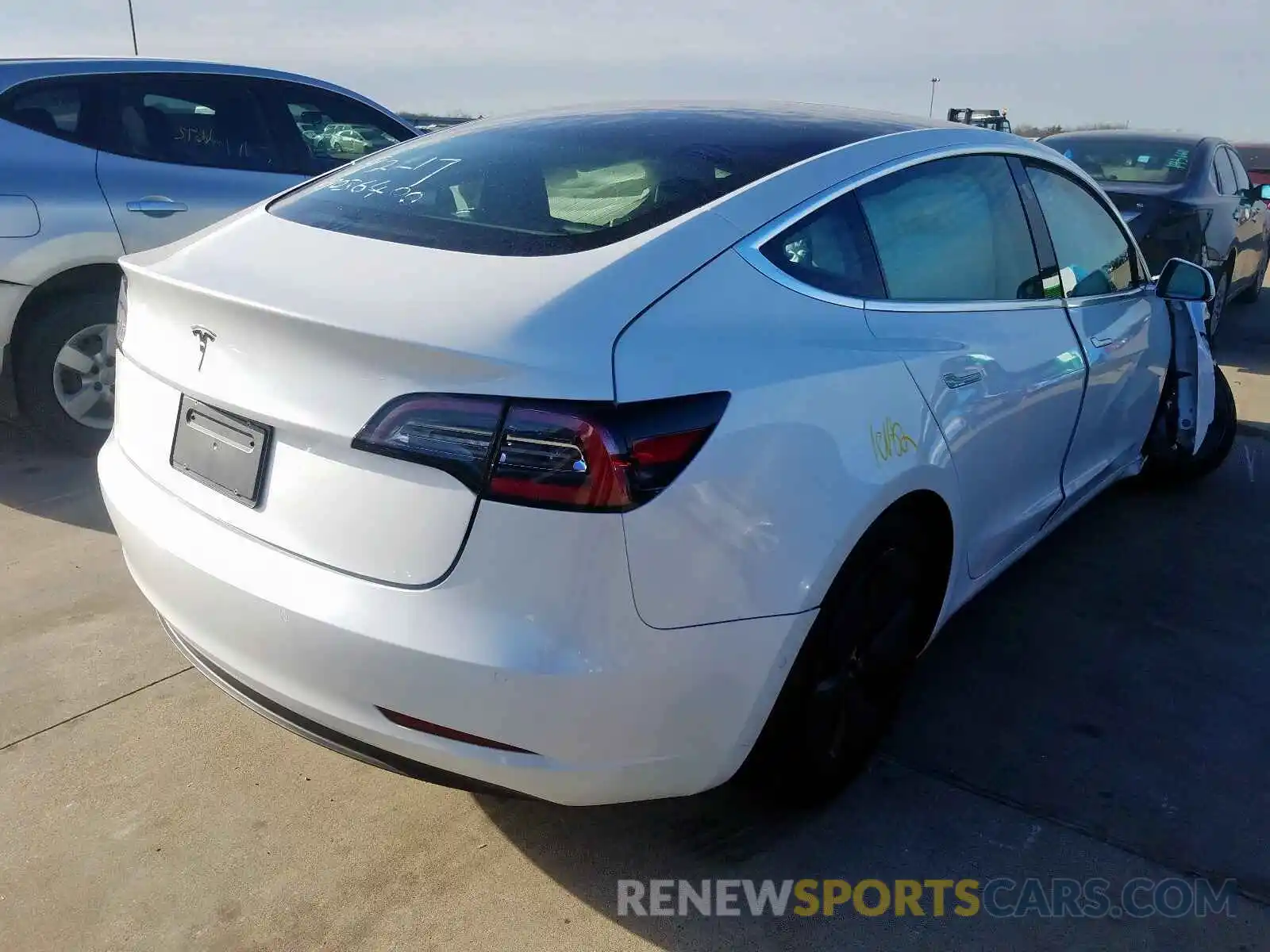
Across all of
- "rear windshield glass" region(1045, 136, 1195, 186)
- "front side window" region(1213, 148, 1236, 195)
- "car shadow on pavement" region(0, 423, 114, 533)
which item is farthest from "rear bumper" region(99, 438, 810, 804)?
"front side window" region(1213, 148, 1236, 195)

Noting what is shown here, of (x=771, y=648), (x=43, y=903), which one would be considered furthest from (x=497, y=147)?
(x=43, y=903)

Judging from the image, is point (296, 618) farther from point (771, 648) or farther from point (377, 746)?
point (771, 648)

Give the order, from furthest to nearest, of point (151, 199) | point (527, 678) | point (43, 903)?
point (151, 199), point (43, 903), point (527, 678)

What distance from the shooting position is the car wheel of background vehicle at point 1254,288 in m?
9.67

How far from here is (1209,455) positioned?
488cm

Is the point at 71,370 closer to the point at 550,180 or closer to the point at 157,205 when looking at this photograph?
the point at 157,205

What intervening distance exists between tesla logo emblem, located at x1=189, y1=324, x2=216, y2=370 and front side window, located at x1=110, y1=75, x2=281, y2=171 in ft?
10.8

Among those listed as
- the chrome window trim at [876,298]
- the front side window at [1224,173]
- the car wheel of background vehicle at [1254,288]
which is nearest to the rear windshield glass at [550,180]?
the chrome window trim at [876,298]

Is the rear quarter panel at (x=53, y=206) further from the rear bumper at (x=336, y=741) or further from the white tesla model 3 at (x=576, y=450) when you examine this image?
the rear bumper at (x=336, y=741)

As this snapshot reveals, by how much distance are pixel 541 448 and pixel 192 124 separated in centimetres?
425

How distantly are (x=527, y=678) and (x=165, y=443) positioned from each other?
1000mm

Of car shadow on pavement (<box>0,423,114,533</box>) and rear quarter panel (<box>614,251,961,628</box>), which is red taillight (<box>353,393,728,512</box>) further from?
car shadow on pavement (<box>0,423,114,533</box>)

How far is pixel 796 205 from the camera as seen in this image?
2352mm

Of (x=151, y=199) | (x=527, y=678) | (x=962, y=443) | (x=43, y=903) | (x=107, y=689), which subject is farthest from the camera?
(x=151, y=199)
